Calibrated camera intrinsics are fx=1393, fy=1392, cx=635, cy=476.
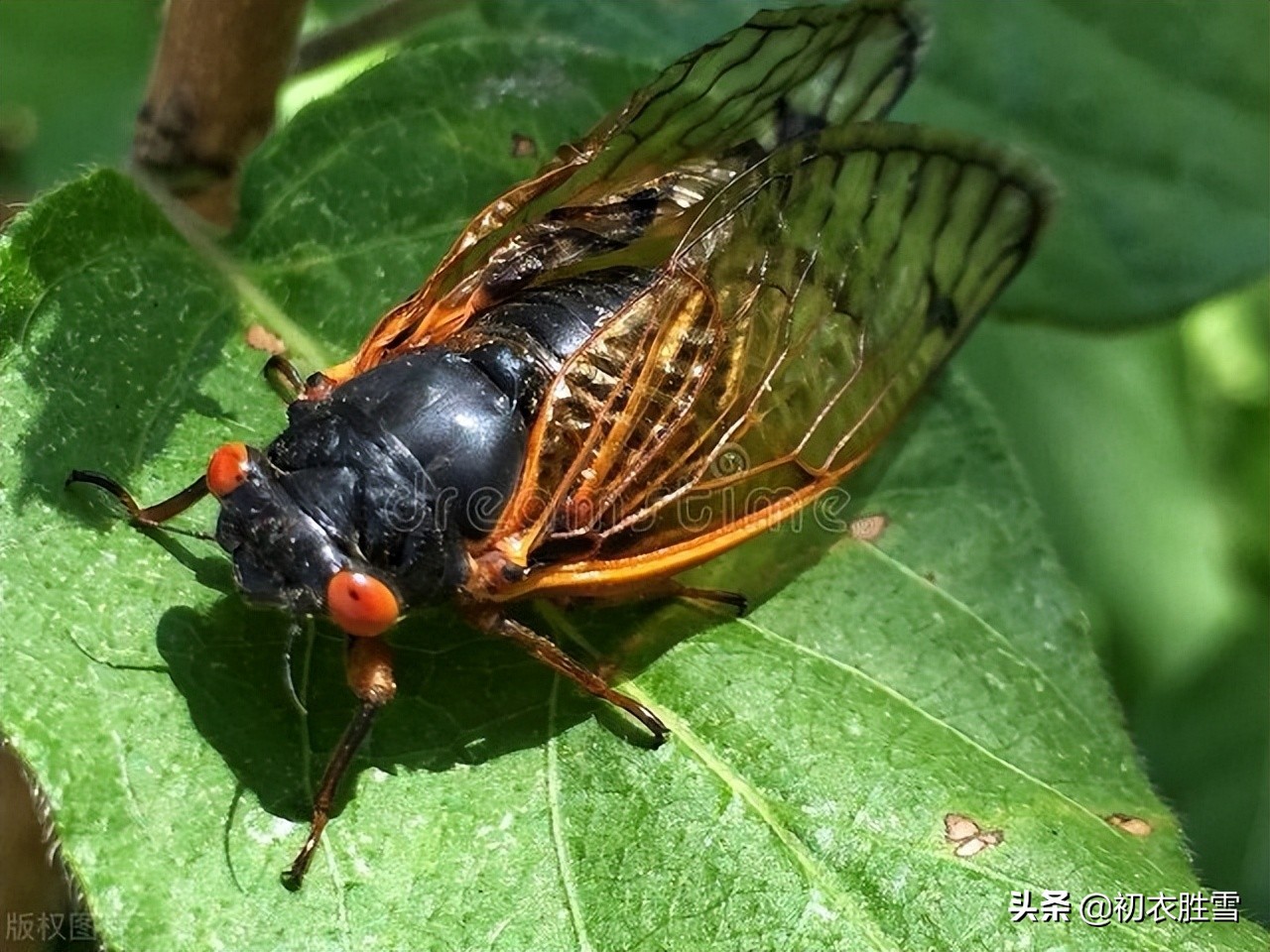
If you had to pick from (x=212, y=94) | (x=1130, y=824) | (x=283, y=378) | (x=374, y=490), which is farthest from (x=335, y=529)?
(x=1130, y=824)

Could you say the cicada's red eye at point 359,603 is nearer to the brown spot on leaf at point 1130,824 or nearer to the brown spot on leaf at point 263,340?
the brown spot on leaf at point 263,340

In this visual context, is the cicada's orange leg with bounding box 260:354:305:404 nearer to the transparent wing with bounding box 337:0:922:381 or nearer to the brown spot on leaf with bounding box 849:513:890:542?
the transparent wing with bounding box 337:0:922:381

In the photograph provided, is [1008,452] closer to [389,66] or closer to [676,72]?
[676,72]

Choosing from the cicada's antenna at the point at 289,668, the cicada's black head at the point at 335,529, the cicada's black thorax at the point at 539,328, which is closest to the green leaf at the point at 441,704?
the cicada's antenna at the point at 289,668

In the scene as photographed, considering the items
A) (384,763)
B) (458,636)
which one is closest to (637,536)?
(458,636)

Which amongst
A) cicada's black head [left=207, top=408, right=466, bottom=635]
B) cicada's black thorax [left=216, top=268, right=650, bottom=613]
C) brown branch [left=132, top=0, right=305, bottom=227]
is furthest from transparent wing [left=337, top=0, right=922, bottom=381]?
brown branch [left=132, top=0, right=305, bottom=227]

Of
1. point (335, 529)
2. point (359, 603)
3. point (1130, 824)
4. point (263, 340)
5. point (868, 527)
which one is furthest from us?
point (868, 527)

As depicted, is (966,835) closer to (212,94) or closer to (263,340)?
(263,340)
